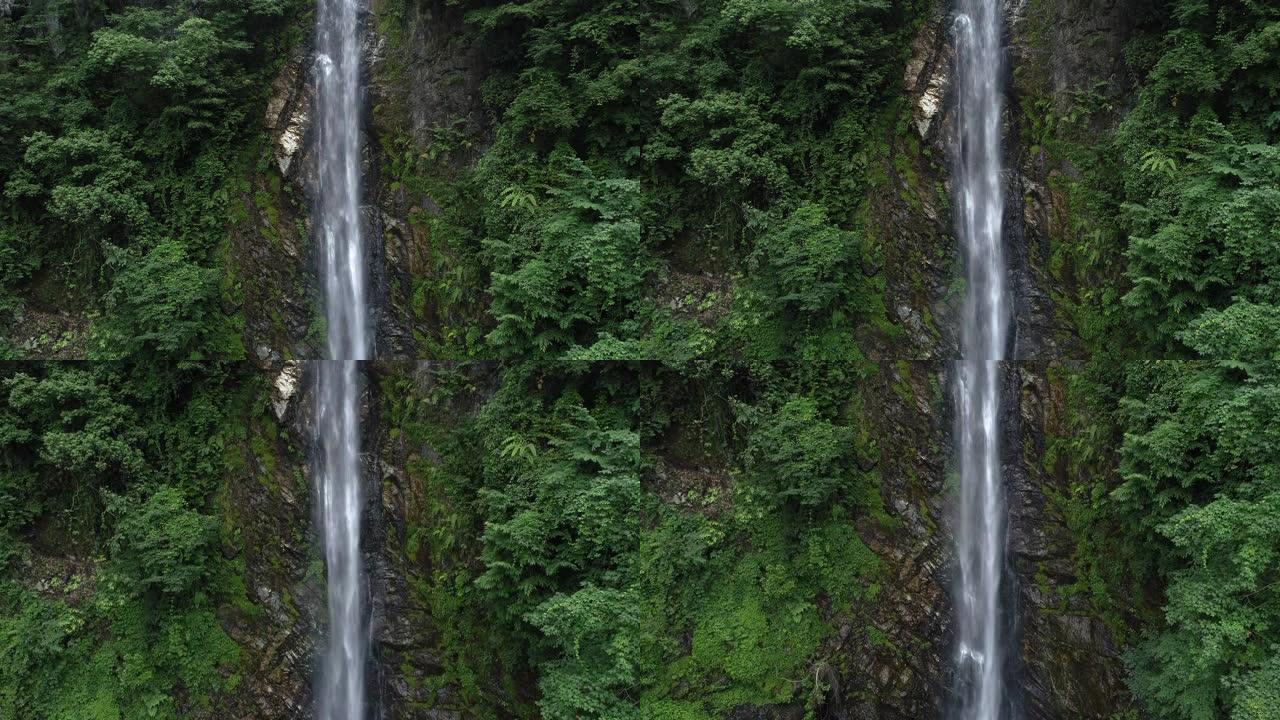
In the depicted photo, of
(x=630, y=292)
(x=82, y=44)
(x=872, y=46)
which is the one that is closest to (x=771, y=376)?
(x=630, y=292)

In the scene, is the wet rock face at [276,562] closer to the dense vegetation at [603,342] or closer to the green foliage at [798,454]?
the dense vegetation at [603,342]

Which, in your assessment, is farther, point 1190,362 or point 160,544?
point 160,544

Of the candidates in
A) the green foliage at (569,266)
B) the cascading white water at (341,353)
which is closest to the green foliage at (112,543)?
the cascading white water at (341,353)

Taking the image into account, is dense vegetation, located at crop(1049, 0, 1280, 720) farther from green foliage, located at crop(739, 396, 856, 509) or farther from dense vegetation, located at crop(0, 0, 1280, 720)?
green foliage, located at crop(739, 396, 856, 509)

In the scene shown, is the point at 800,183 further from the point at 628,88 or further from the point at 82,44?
the point at 82,44

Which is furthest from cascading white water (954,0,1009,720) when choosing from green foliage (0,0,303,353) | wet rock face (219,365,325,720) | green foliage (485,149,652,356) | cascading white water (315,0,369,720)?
green foliage (0,0,303,353)

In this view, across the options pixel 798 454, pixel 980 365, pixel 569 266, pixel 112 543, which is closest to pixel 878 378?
pixel 980 365

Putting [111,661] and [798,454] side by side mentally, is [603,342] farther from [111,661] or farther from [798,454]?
[111,661]
